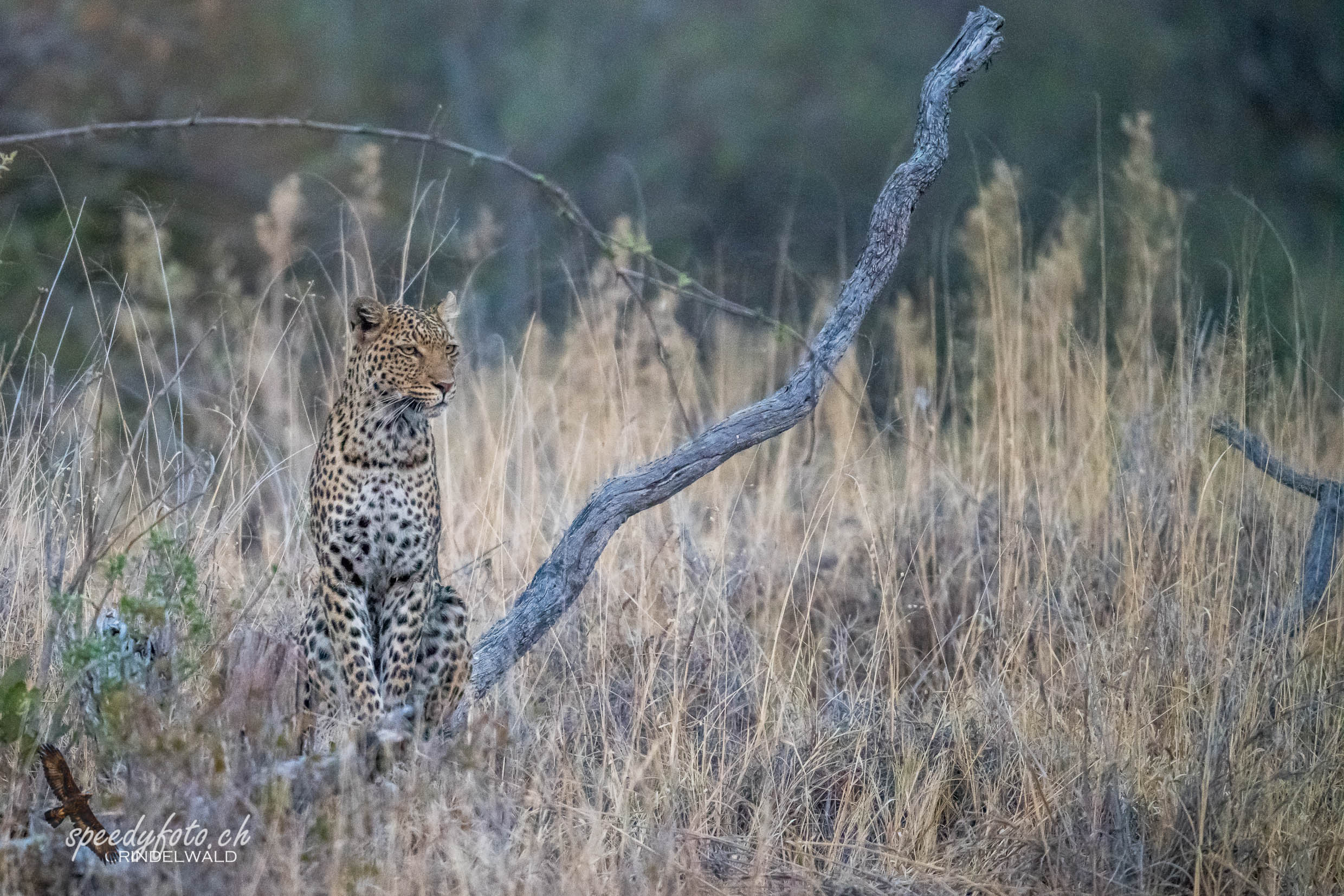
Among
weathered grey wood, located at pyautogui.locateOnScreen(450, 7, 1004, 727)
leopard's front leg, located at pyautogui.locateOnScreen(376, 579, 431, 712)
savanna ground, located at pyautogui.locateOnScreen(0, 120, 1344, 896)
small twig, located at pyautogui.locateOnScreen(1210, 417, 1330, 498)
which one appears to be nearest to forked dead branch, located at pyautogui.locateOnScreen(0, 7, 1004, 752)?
weathered grey wood, located at pyautogui.locateOnScreen(450, 7, 1004, 727)

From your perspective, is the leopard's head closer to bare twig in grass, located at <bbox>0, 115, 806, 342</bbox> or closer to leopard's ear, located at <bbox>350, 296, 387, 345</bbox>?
leopard's ear, located at <bbox>350, 296, 387, 345</bbox>

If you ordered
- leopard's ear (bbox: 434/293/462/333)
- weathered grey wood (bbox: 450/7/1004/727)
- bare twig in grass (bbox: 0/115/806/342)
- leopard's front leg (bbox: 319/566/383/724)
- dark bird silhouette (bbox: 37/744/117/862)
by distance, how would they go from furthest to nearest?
1. leopard's ear (bbox: 434/293/462/333)
2. leopard's front leg (bbox: 319/566/383/724)
3. weathered grey wood (bbox: 450/7/1004/727)
4. dark bird silhouette (bbox: 37/744/117/862)
5. bare twig in grass (bbox: 0/115/806/342)

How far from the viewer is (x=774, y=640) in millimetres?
3959

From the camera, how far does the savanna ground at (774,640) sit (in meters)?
2.98

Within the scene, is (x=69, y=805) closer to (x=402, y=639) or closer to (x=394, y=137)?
(x=402, y=639)

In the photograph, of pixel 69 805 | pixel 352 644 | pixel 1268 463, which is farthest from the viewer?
pixel 1268 463

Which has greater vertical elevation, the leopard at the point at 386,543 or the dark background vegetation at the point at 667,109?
the dark background vegetation at the point at 667,109

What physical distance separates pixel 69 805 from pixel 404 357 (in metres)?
1.23

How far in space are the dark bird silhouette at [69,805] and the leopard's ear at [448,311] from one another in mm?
1337

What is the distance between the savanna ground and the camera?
9.78ft

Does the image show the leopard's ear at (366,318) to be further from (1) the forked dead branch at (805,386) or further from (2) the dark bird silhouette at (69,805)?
(2) the dark bird silhouette at (69,805)

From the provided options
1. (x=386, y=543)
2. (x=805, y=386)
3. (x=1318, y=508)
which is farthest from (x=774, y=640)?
(x=1318, y=508)

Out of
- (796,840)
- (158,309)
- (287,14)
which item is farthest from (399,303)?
(287,14)

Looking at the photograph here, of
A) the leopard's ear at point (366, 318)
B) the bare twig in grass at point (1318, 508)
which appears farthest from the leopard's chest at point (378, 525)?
the bare twig in grass at point (1318, 508)
